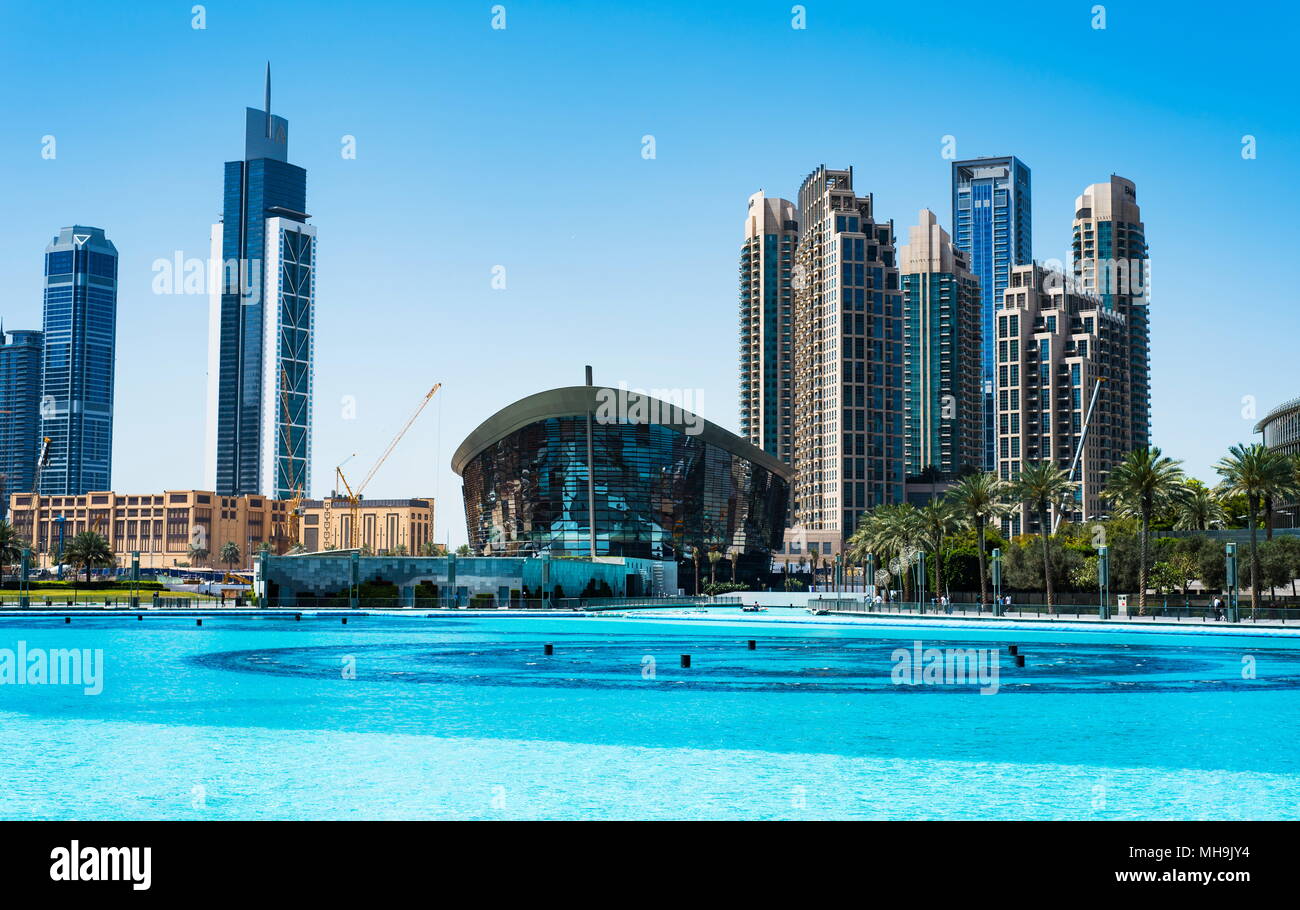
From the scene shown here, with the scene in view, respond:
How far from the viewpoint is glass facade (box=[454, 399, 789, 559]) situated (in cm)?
15138

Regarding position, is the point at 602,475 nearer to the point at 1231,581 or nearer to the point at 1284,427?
the point at 1284,427

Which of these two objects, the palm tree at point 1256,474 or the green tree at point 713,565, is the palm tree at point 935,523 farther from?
the green tree at point 713,565

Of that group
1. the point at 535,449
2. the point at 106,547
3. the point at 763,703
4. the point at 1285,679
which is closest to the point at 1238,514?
the point at 535,449

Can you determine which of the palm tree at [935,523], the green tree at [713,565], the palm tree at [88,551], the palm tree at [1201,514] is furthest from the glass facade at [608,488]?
the palm tree at [1201,514]

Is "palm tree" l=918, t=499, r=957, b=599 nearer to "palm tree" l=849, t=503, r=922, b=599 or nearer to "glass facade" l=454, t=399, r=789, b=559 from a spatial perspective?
"palm tree" l=849, t=503, r=922, b=599

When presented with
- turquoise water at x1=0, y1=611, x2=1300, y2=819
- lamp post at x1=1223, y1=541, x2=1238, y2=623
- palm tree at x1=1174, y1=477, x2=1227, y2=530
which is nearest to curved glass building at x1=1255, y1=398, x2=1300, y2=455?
palm tree at x1=1174, y1=477, x2=1227, y2=530

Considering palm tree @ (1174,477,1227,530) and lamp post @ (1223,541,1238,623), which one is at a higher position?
palm tree @ (1174,477,1227,530)

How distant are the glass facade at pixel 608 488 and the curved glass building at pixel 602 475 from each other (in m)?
0.12

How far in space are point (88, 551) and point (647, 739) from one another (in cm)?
11929

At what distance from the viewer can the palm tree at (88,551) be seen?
126 meters

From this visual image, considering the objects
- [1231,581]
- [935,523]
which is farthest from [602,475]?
[1231,581]

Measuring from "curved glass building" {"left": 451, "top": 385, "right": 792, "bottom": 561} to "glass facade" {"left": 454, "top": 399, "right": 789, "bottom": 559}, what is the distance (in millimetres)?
124

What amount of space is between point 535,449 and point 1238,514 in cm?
7827
